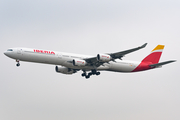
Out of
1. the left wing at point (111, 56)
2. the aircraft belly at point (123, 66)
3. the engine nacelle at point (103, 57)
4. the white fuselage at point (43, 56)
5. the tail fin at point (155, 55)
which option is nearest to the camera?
the white fuselage at point (43, 56)

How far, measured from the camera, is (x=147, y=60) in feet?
207

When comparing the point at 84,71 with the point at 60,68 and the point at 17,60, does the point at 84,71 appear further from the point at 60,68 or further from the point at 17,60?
the point at 17,60

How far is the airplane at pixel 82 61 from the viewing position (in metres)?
52.4

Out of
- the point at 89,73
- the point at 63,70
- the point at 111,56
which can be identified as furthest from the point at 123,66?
the point at 63,70

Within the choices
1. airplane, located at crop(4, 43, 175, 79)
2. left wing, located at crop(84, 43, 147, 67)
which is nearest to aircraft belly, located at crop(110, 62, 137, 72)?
airplane, located at crop(4, 43, 175, 79)

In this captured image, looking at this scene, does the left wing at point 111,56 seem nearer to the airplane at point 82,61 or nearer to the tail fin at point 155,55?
the airplane at point 82,61

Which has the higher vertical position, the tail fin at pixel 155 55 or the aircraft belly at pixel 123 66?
the tail fin at pixel 155 55

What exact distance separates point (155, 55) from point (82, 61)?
57.6 feet

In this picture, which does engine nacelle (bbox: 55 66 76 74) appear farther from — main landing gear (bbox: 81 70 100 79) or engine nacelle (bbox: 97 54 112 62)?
engine nacelle (bbox: 97 54 112 62)

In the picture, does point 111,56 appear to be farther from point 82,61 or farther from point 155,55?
point 155,55

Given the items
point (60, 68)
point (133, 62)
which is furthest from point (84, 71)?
point (133, 62)

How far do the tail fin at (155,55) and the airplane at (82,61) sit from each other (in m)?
0.50

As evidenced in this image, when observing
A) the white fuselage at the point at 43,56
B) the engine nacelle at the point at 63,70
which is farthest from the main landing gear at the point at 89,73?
A: the engine nacelle at the point at 63,70

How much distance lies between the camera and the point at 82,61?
54750 mm
